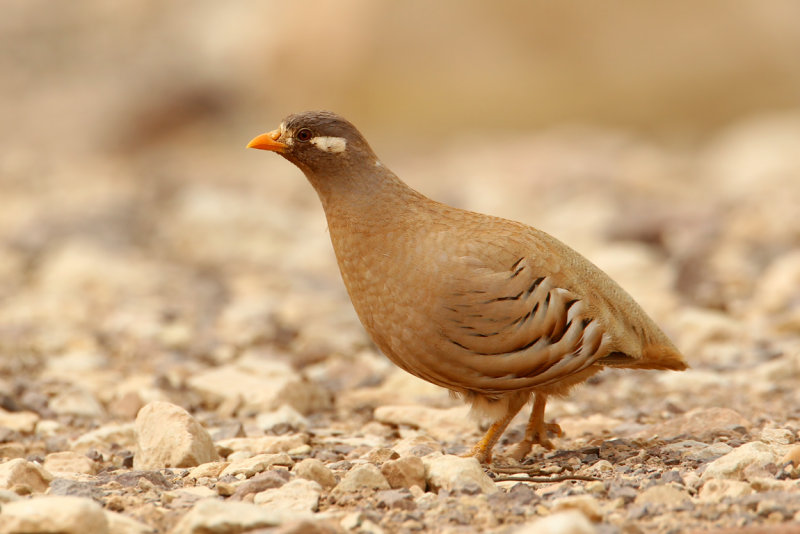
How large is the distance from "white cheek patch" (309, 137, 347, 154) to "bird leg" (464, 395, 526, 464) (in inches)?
66.6

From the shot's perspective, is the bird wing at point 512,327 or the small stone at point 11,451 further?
the small stone at point 11,451

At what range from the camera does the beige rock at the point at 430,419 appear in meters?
6.53

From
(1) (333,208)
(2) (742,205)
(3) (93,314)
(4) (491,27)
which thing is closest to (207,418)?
(1) (333,208)

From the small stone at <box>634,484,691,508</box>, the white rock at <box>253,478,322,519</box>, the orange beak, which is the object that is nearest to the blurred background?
the orange beak

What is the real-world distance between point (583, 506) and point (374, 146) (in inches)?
700

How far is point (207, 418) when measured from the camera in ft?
22.5

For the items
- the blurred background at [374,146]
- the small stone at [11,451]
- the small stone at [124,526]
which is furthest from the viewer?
the blurred background at [374,146]

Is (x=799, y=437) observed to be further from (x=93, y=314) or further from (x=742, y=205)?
(x=742, y=205)

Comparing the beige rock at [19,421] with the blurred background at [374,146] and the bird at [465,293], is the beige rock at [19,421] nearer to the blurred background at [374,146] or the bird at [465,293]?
the blurred background at [374,146]

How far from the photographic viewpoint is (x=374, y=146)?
21.4 metres

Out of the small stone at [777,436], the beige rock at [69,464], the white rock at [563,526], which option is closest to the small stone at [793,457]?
the small stone at [777,436]

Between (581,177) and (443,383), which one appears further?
(581,177)

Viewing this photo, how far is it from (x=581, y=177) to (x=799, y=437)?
1026 centimetres

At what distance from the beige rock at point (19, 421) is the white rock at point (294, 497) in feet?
8.14
